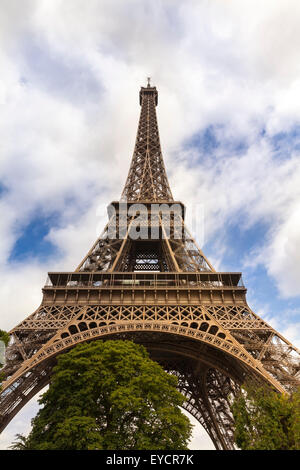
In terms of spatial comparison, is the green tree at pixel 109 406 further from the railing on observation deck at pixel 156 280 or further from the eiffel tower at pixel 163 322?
the railing on observation deck at pixel 156 280

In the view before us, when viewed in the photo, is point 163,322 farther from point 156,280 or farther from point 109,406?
point 109,406

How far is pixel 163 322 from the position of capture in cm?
1623

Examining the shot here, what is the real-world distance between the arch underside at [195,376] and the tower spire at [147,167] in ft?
42.0

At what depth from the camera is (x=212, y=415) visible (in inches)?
894

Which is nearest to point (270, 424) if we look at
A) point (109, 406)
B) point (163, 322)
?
point (109, 406)

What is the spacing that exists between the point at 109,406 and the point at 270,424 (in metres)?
6.30

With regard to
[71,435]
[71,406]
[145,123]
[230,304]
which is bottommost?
[71,435]

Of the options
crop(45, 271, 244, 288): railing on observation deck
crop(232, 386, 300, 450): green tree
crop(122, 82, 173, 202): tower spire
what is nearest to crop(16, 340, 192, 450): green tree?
crop(232, 386, 300, 450): green tree

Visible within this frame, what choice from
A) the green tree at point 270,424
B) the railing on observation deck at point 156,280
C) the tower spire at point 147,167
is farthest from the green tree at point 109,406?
the tower spire at point 147,167

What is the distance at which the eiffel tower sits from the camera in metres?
14.9

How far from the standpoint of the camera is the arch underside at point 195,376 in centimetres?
1514
